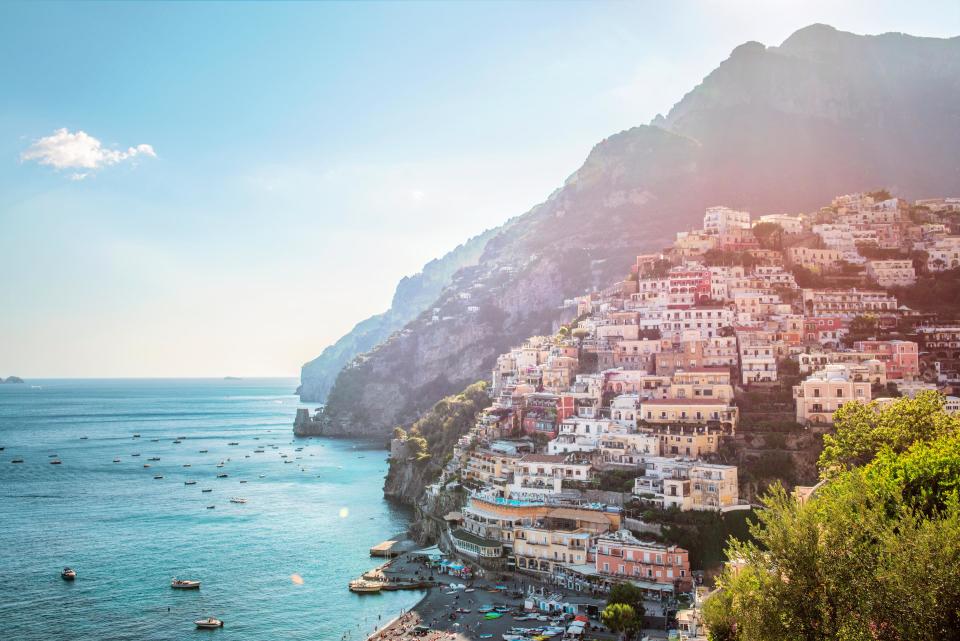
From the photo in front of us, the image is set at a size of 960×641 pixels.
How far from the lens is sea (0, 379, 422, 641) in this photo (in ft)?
159

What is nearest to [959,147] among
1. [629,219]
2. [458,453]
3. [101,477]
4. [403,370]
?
[629,219]

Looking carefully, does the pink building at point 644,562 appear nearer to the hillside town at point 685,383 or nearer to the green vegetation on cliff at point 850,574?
the hillside town at point 685,383

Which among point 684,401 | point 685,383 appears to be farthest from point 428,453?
point 684,401

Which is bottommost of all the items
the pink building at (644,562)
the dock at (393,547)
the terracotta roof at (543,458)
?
the dock at (393,547)

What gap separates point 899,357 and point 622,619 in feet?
124

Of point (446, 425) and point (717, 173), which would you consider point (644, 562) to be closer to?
point (446, 425)

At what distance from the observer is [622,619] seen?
41.2m

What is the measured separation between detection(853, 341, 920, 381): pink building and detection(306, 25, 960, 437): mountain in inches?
3077

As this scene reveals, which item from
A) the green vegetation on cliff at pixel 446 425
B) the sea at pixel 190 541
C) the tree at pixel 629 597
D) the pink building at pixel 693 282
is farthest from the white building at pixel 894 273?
the sea at pixel 190 541

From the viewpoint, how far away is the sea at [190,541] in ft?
159

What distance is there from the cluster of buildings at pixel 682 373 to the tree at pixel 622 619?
5.15m

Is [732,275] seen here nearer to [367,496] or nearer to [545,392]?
[545,392]

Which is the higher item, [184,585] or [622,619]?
[622,619]

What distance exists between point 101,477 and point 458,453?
56.5 m
